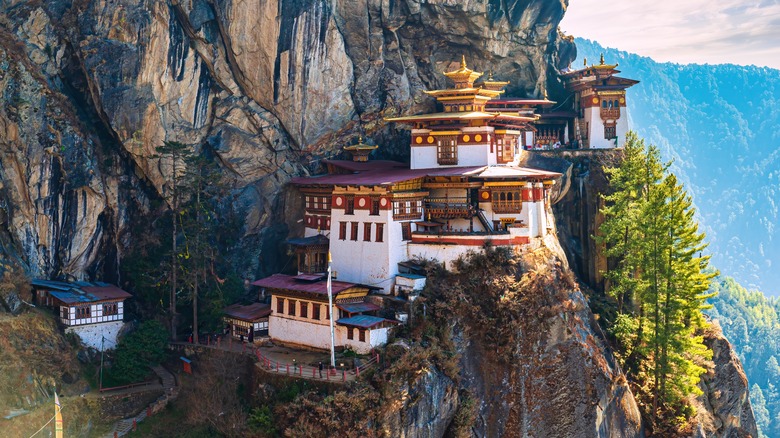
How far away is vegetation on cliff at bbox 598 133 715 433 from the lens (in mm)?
49906

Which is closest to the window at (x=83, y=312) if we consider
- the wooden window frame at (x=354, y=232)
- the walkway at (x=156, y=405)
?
the walkway at (x=156, y=405)

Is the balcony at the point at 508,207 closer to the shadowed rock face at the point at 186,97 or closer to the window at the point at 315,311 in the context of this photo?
the shadowed rock face at the point at 186,97

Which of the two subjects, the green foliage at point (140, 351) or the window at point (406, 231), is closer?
the green foliage at point (140, 351)

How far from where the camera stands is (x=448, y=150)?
181 feet

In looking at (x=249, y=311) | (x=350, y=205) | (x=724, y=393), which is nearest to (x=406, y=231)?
(x=350, y=205)

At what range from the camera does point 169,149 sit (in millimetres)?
50500

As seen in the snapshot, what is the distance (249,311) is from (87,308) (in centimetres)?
884

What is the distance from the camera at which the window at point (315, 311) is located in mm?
45938

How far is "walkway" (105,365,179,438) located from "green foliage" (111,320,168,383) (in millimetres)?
939

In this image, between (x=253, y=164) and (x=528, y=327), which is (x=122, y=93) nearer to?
(x=253, y=164)

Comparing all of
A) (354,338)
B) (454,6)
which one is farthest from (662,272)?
(454,6)

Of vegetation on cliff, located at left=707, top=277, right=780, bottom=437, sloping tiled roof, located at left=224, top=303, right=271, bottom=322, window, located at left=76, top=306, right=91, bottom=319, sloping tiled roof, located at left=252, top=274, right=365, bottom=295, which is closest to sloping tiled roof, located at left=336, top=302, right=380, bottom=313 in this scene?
sloping tiled roof, located at left=252, top=274, right=365, bottom=295

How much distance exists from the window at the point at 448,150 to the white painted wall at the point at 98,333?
21.7 m

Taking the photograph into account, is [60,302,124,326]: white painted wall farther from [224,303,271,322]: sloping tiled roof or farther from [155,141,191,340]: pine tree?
[224,303,271,322]: sloping tiled roof
